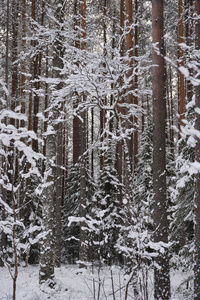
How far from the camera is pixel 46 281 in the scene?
7.75m

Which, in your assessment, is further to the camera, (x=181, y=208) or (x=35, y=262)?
(x=35, y=262)

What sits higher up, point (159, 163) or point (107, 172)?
point (159, 163)

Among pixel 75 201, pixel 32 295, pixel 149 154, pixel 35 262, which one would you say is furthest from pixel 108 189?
pixel 32 295

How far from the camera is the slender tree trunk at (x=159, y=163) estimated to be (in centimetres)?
558

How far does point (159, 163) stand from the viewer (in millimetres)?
5945

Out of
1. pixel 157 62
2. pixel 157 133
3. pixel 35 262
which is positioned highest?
pixel 157 62

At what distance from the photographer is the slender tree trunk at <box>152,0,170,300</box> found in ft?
18.3

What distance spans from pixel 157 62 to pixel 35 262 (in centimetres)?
1424

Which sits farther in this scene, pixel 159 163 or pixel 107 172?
pixel 107 172

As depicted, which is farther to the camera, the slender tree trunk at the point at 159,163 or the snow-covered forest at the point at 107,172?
the slender tree trunk at the point at 159,163

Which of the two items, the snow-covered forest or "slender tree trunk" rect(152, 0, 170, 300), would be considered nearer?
the snow-covered forest

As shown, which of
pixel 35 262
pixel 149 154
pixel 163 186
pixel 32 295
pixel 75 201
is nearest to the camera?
pixel 163 186

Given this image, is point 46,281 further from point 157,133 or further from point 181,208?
point 157,133

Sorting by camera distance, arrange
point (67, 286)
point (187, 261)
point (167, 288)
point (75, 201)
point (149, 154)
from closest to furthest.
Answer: point (167, 288)
point (187, 261)
point (67, 286)
point (149, 154)
point (75, 201)
